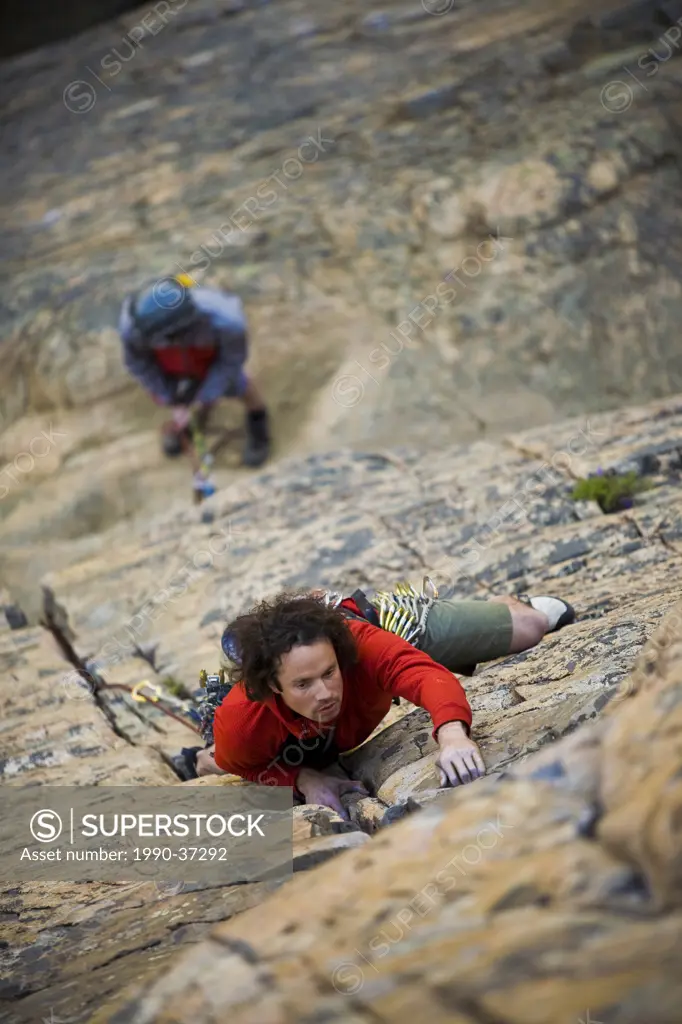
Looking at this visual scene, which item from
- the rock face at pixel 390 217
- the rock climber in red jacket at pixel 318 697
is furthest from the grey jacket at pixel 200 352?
the rock climber in red jacket at pixel 318 697

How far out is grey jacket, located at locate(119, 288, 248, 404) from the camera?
706 centimetres

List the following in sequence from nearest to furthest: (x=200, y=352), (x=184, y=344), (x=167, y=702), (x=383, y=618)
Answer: (x=383, y=618)
(x=167, y=702)
(x=184, y=344)
(x=200, y=352)

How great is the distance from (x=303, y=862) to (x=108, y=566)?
370 centimetres

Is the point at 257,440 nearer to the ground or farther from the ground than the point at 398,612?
nearer to the ground

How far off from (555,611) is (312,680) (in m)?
1.54

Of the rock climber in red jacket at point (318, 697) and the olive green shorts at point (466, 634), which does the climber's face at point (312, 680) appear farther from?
the olive green shorts at point (466, 634)

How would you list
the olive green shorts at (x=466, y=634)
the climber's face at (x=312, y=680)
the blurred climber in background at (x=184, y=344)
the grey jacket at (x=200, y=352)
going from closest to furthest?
the climber's face at (x=312, y=680) → the olive green shorts at (x=466, y=634) → the blurred climber in background at (x=184, y=344) → the grey jacket at (x=200, y=352)

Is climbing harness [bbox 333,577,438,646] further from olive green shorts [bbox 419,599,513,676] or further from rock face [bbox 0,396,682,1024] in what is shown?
rock face [bbox 0,396,682,1024]

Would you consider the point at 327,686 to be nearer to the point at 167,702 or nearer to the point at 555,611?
the point at 555,611

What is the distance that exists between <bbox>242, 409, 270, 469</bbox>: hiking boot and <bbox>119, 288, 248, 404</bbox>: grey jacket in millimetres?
672

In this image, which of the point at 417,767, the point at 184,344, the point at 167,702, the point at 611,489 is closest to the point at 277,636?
the point at 417,767

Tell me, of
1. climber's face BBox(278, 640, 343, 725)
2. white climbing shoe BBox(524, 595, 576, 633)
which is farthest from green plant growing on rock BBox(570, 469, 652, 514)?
climber's face BBox(278, 640, 343, 725)

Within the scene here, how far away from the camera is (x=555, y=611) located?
4.23 meters

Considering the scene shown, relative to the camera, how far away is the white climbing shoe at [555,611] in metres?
4.21
